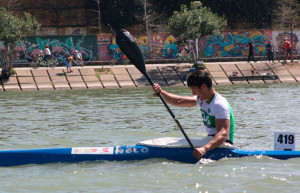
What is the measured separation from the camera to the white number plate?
8914mm

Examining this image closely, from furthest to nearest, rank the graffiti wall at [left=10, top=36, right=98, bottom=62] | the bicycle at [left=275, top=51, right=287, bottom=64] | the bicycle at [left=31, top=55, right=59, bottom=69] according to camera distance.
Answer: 1. the graffiti wall at [left=10, top=36, right=98, bottom=62]
2. the bicycle at [left=275, top=51, right=287, bottom=64]
3. the bicycle at [left=31, top=55, right=59, bottom=69]

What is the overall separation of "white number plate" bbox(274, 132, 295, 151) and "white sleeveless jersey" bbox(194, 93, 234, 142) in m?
0.83

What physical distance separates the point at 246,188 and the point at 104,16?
4171 cm

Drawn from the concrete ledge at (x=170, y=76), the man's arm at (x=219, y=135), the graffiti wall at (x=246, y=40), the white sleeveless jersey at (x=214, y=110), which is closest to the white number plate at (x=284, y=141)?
the white sleeveless jersey at (x=214, y=110)

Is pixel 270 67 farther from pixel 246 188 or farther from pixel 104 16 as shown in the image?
pixel 246 188

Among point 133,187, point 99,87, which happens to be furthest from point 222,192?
point 99,87

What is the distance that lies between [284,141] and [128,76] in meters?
22.6

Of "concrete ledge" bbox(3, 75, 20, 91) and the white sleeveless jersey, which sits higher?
the white sleeveless jersey

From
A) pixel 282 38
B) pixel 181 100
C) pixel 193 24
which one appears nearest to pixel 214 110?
pixel 181 100

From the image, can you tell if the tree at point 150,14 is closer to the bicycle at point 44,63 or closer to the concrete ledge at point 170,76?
the concrete ledge at point 170,76

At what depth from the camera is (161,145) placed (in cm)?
887

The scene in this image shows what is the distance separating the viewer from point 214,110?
8.23 metres

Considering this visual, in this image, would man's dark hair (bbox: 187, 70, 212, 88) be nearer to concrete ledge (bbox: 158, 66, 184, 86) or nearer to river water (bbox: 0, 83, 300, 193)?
river water (bbox: 0, 83, 300, 193)

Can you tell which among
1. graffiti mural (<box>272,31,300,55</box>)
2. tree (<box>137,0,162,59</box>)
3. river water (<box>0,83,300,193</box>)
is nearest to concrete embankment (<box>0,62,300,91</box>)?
river water (<box>0,83,300,193</box>)
